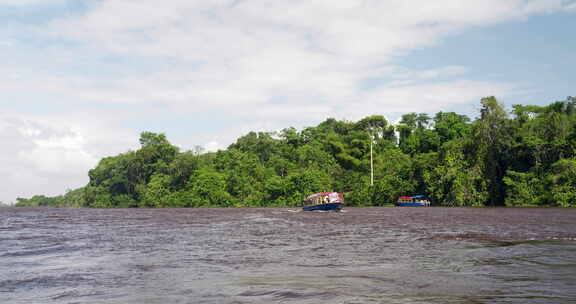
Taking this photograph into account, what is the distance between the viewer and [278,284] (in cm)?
1236

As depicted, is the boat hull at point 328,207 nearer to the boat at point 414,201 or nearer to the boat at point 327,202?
the boat at point 327,202

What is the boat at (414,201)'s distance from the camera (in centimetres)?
7744

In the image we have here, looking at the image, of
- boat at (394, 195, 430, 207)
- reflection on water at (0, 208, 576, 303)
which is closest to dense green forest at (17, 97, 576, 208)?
boat at (394, 195, 430, 207)

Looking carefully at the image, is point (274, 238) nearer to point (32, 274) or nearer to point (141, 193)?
point (32, 274)

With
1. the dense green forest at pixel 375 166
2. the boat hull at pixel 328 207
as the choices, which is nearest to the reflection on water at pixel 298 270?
the boat hull at pixel 328 207

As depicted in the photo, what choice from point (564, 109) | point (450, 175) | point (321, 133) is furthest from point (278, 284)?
point (321, 133)

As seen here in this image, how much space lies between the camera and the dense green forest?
70.1 m

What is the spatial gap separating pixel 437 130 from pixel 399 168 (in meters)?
21.1

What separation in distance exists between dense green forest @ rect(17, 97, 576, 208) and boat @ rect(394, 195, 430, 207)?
2.12 metres

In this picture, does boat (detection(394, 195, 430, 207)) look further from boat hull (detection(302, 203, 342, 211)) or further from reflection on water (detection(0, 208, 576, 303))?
reflection on water (detection(0, 208, 576, 303))

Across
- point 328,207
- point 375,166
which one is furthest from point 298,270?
point 375,166

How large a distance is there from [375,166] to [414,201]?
77.1 ft

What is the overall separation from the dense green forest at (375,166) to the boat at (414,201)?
2122 mm

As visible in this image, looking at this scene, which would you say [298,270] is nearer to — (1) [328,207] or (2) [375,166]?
(1) [328,207]
